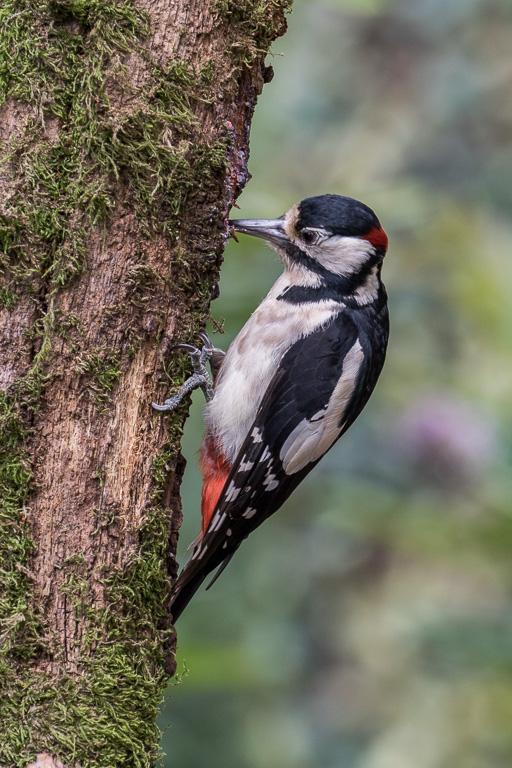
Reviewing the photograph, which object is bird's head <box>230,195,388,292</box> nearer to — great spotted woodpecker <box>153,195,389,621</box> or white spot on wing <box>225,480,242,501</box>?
great spotted woodpecker <box>153,195,389,621</box>

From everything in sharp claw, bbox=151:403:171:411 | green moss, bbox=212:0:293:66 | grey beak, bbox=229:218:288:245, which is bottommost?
sharp claw, bbox=151:403:171:411

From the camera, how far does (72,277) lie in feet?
7.29

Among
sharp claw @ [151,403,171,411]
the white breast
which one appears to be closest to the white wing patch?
the white breast

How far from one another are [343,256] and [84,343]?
116 centimetres

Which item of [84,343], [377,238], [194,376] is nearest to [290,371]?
[194,376]

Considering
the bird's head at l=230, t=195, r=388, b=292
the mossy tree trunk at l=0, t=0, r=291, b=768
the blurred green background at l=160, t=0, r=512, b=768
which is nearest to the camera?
the mossy tree trunk at l=0, t=0, r=291, b=768

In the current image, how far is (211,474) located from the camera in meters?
3.01

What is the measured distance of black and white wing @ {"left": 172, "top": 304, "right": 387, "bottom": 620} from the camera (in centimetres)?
280

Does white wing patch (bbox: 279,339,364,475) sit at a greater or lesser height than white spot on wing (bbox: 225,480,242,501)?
greater

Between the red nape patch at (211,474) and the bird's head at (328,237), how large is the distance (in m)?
0.68

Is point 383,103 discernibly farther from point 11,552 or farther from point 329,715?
point 11,552

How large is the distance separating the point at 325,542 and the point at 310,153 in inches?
85.4

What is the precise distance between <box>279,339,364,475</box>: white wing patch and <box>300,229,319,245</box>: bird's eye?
1.24 feet

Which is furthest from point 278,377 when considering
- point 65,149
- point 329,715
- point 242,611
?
point 329,715
